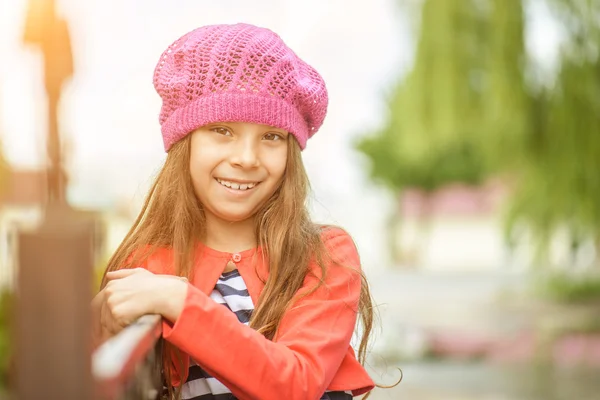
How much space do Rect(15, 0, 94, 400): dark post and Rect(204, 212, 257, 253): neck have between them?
2.99 feet

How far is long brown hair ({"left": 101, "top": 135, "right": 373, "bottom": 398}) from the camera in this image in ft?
5.34

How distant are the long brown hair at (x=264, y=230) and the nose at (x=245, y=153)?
9cm

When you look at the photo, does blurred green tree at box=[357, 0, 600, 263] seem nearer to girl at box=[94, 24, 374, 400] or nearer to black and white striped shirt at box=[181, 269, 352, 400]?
girl at box=[94, 24, 374, 400]

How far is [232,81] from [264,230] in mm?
285

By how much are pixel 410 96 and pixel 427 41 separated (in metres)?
0.40

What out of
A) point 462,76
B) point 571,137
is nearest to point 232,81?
point 462,76

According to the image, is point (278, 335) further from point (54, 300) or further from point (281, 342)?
point (54, 300)

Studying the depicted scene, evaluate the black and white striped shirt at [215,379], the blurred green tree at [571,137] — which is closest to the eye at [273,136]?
the black and white striped shirt at [215,379]

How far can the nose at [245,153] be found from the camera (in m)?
1.63

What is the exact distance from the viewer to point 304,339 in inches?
58.1

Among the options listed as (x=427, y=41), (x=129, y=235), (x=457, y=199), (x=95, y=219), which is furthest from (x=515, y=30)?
(x=457, y=199)

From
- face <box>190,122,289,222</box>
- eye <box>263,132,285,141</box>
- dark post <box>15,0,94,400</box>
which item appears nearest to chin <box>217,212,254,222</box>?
face <box>190,122,289,222</box>

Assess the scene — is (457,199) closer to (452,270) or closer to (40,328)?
(452,270)

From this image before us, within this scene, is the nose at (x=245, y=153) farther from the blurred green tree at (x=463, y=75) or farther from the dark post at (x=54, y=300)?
the blurred green tree at (x=463, y=75)
